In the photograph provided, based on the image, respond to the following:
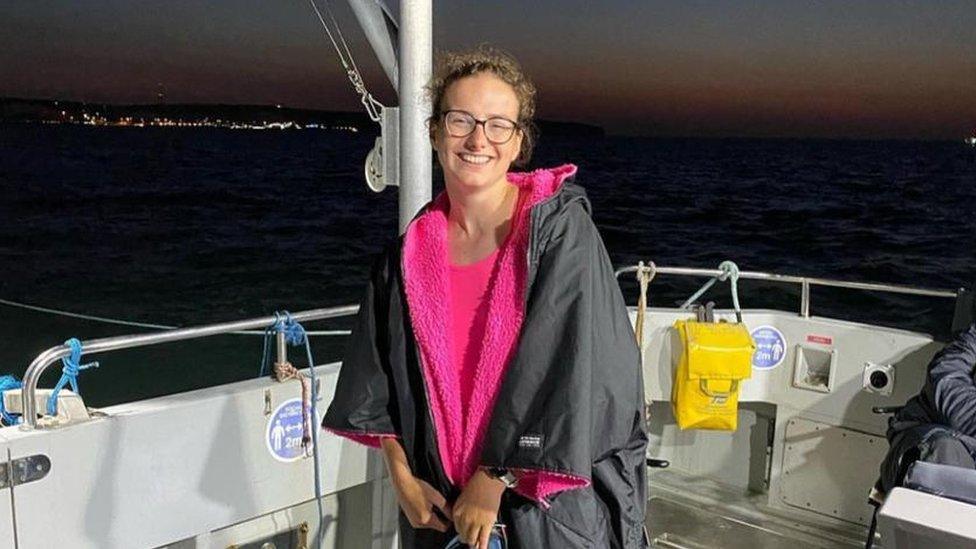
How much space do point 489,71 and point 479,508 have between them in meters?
0.92

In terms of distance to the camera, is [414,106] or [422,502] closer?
[422,502]

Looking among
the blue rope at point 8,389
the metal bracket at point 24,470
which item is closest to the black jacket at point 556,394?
the metal bracket at point 24,470

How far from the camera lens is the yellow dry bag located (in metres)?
4.04

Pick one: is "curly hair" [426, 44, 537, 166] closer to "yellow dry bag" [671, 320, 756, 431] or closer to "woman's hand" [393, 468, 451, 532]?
"woman's hand" [393, 468, 451, 532]

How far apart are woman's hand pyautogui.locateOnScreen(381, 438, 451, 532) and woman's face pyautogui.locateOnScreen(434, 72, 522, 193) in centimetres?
64

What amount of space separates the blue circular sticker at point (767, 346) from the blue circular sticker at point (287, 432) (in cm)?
247

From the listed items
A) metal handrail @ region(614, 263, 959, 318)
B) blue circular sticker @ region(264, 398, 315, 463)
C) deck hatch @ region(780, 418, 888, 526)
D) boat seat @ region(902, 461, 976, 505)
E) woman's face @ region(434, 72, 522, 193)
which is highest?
woman's face @ region(434, 72, 522, 193)

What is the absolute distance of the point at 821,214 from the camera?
Result: 129ft

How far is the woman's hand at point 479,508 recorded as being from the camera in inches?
70.1

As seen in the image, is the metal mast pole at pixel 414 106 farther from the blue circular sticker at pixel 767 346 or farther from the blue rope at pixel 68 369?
the blue circular sticker at pixel 767 346

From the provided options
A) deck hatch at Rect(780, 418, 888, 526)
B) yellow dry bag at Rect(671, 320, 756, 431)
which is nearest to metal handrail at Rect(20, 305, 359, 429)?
yellow dry bag at Rect(671, 320, 756, 431)

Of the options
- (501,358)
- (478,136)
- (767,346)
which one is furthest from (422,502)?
(767,346)

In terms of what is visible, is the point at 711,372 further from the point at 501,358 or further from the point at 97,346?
the point at 97,346

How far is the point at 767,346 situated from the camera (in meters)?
4.44
